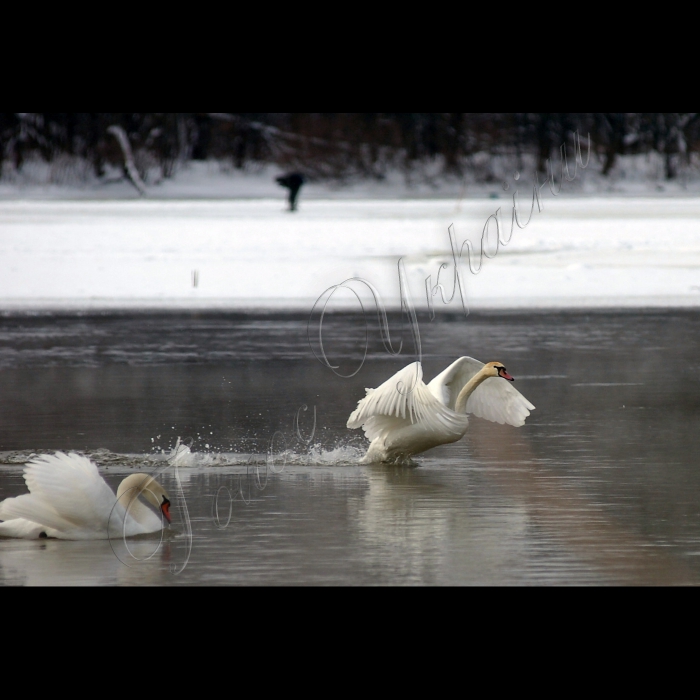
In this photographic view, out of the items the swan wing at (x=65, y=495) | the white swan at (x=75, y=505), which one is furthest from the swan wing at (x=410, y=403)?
the swan wing at (x=65, y=495)

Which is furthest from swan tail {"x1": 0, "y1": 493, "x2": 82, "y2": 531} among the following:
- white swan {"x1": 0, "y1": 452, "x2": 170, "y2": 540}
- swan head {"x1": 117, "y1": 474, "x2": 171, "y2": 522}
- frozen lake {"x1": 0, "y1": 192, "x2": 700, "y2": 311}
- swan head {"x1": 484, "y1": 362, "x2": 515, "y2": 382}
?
frozen lake {"x1": 0, "y1": 192, "x2": 700, "y2": 311}

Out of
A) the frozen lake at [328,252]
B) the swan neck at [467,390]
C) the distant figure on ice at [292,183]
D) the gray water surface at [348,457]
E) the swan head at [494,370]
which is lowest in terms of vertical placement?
the gray water surface at [348,457]

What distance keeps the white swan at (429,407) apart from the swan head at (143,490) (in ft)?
4.75

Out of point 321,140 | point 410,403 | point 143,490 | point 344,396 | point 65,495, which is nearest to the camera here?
point 65,495

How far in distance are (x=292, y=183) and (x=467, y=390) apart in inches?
587

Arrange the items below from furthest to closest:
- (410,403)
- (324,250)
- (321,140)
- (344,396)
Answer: (321,140), (324,250), (344,396), (410,403)

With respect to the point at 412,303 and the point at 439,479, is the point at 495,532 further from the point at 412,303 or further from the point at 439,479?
the point at 412,303

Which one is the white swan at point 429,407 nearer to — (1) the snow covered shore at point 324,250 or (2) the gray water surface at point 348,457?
(2) the gray water surface at point 348,457

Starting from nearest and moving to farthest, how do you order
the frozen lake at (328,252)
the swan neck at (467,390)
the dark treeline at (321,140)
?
the swan neck at (467,390) → the frozen lake at (328,252) → the dark treeline at (321,140)

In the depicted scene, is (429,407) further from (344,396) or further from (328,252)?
(328,252)

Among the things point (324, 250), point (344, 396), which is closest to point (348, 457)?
point (344, 396)

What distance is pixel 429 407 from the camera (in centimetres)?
635

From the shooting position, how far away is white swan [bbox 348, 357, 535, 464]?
249 inches

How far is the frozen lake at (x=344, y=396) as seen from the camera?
5.00m
